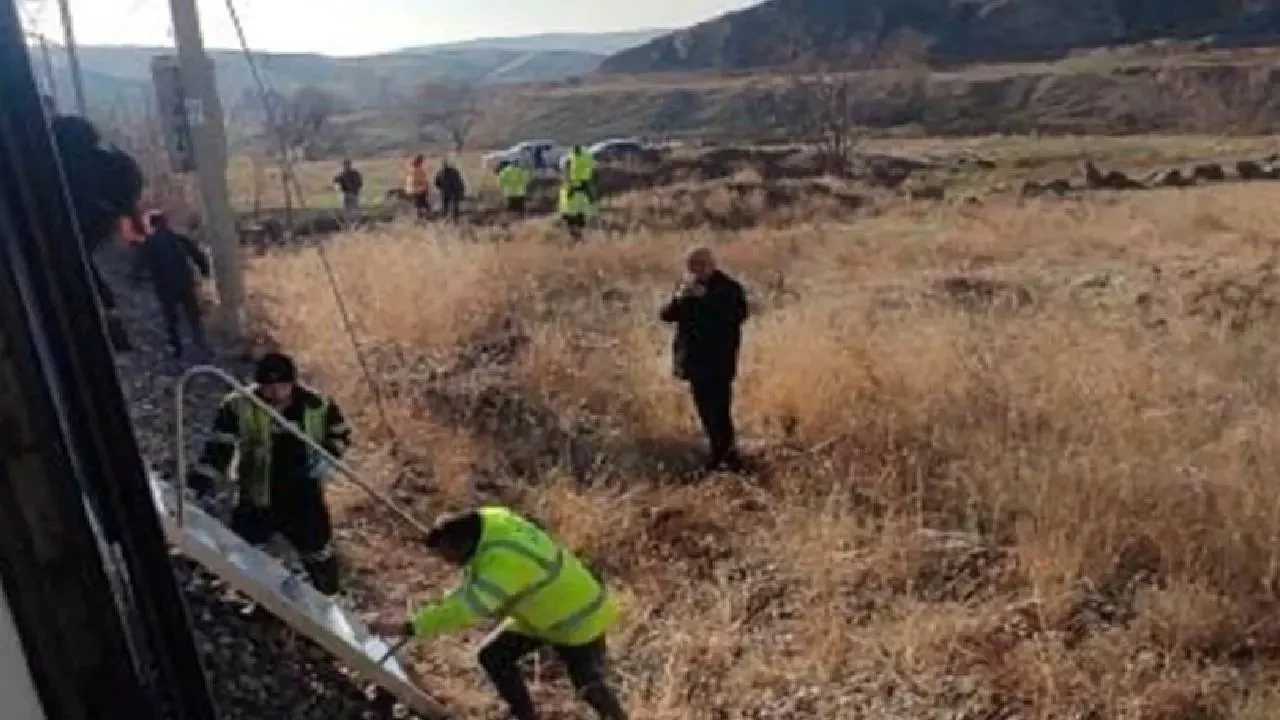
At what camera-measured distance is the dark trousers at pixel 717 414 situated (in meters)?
11.2

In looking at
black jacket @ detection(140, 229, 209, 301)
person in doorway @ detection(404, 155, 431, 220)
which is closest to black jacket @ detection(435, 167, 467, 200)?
person in doorway @ detection(404, 155, 431, 220)

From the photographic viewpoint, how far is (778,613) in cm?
845

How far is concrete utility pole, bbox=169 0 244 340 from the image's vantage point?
14.3 m

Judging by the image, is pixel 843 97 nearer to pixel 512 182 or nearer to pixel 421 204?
pixel 512 182

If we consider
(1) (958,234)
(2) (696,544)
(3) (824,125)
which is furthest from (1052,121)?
(2) (696,544)

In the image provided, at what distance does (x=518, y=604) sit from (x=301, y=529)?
1699mm

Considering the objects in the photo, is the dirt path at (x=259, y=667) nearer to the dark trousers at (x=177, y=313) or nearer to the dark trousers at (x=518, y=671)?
the dark trousers at (x=518, y=671)

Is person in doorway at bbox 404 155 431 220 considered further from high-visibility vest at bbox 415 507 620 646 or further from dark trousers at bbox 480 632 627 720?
high-visibility vest at bbox 415 507 620 646

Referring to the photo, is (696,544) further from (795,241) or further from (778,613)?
(795,241)

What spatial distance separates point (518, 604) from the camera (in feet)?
21.1

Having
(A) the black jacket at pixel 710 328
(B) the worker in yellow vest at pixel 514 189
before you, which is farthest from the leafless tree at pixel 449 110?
(A) the black jacket at pixel 710 328

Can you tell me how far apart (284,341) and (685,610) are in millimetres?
8340

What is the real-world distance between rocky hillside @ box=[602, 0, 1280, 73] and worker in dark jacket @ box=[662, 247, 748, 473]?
9321 cm

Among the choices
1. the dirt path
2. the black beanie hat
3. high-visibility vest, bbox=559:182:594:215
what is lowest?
high-visibility vest, bbox=559:182:594:215
